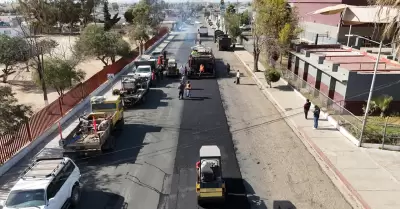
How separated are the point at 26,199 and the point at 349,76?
67.3 feet

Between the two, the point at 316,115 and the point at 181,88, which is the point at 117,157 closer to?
the point at 181,88

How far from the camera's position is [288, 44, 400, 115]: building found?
22.7m

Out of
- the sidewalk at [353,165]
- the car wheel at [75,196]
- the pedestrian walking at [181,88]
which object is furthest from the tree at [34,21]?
the sidewalk at [353,165]

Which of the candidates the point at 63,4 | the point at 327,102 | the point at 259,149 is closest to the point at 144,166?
the point at 259,149

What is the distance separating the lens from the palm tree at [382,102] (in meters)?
22.3

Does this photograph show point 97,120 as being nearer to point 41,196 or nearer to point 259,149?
point 41,196

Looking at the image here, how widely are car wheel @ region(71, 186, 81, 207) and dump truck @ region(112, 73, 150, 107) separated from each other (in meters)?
11.6

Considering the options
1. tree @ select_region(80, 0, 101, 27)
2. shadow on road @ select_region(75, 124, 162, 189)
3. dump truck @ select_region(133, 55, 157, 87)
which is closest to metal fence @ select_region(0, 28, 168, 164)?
shadow on road @ select_region(75, 124, 162, 189)

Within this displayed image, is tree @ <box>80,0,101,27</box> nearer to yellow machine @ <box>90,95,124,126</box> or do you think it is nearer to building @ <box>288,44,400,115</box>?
building @ <box>288,44,400,115</box>

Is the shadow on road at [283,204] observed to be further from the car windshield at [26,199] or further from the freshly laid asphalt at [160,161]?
the car windshield at [26,199]

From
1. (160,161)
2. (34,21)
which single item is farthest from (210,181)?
(34,21)

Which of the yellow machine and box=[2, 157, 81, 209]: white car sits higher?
the yellow machine

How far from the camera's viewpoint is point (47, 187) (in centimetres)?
1154

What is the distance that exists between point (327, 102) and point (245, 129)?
21.1 ft
